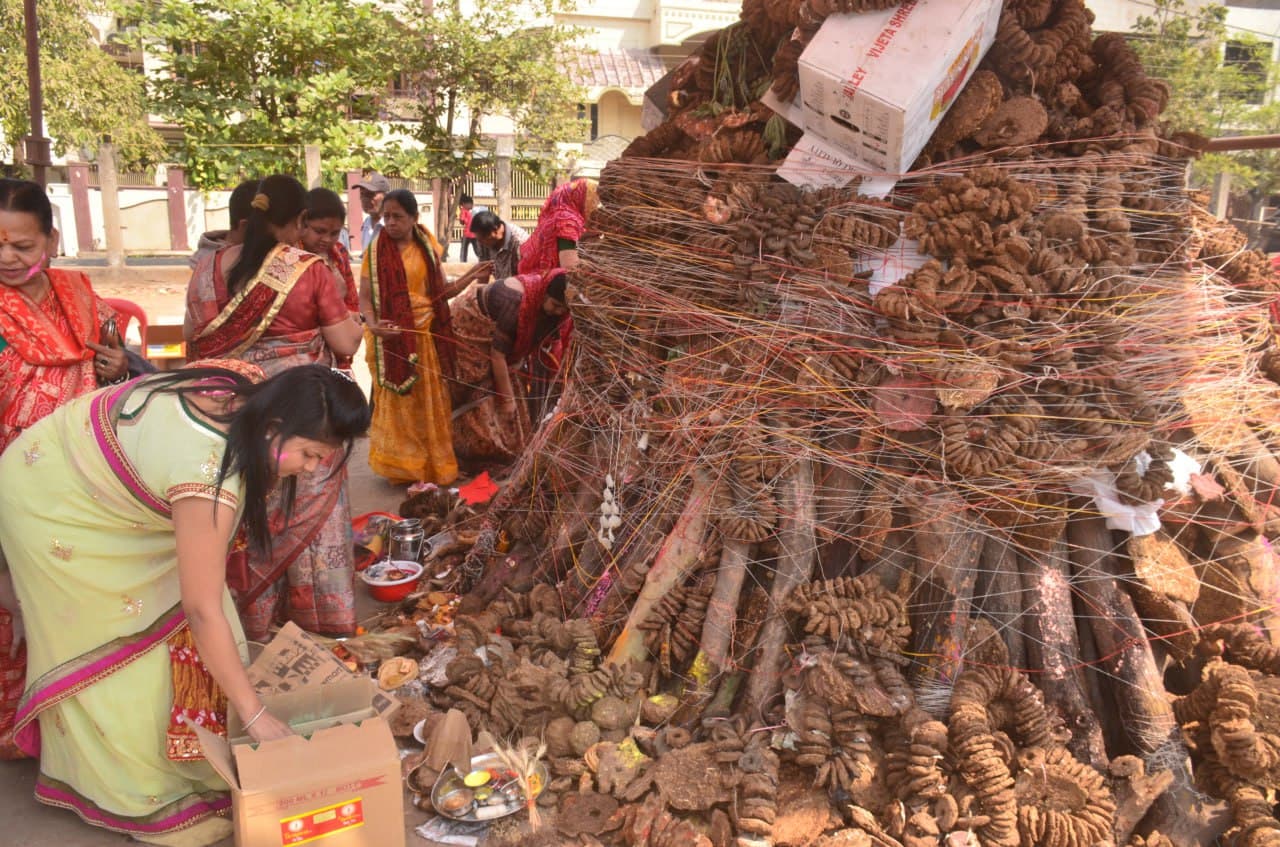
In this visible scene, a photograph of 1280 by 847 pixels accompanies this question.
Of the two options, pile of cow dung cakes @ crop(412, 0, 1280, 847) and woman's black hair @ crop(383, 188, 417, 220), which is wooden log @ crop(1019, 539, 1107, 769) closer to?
pile of cow dung cakes @ crop(412, 0, 1280, 847)

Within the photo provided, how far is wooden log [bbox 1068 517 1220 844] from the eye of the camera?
2.64 m

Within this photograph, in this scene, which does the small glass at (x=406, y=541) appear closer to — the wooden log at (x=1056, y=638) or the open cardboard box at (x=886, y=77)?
the open cardboard box at (x=886, y=77)

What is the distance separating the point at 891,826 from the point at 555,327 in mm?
3436

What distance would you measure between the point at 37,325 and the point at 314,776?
1.95 meters

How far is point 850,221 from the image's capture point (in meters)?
2.95

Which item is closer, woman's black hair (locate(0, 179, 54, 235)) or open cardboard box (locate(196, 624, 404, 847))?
open cardboard box (locate(196, 624, 404, 847))

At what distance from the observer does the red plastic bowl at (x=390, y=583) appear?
13.8 ft

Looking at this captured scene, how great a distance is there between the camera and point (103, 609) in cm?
252

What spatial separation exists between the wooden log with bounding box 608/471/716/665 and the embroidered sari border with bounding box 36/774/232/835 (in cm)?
131

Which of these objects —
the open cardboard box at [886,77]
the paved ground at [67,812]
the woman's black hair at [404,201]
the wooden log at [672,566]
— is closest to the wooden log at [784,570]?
the wooden log at [672,566]

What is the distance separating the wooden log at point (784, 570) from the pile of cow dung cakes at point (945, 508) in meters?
0.01

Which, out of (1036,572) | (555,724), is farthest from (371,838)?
(1036,572)

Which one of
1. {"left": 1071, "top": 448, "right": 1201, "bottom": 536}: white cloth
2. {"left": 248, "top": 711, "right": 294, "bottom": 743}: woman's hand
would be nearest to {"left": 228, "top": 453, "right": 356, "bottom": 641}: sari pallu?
{"left": 248, "top": 711, "right": 294, "bottom": 743}: woman's hand

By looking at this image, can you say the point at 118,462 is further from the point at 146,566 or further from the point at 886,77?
the point at 886,77
